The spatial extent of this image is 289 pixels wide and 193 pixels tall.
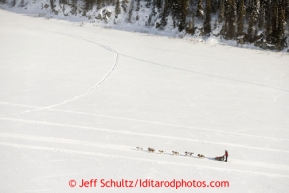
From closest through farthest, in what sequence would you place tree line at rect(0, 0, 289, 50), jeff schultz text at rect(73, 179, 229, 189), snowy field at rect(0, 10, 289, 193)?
1. jeff schultz text at rect(73, 179, 229, 189)
2. snowy field at rect(0, 10, 289, 193)
3. tree line at rect(0, 0, 289, 50)

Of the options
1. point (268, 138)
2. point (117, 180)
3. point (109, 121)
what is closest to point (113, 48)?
point (109, 121)

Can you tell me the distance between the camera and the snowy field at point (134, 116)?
8094mm

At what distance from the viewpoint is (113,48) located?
2219 centimetres

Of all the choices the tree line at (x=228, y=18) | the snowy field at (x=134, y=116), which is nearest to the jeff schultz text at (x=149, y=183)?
the snowy field at (x=134, y=116)

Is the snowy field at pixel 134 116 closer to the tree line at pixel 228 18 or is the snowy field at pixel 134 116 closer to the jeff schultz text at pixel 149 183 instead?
the jeff schultz text at pixel 149 183

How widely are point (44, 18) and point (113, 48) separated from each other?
14.6m

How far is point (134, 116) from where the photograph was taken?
11.7 metres

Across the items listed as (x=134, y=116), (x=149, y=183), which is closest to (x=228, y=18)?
(x=134, y=116)

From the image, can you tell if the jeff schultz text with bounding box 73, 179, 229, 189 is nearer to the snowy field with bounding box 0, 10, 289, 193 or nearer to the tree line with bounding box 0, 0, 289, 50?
the snowy field with bounding box 0, 10, 289, 193

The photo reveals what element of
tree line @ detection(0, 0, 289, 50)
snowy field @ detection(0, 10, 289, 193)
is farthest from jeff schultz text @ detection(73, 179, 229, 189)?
tree line @ detection(0, 0, 289, 50)

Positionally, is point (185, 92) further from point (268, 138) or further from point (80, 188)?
point (80, 188)

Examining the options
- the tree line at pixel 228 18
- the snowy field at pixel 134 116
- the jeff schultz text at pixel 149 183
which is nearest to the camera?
the jeff schultz text at pixel 149 183

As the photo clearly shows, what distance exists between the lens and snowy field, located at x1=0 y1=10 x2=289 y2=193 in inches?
319

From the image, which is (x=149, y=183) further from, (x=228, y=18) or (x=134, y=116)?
(x=228, y=18)
